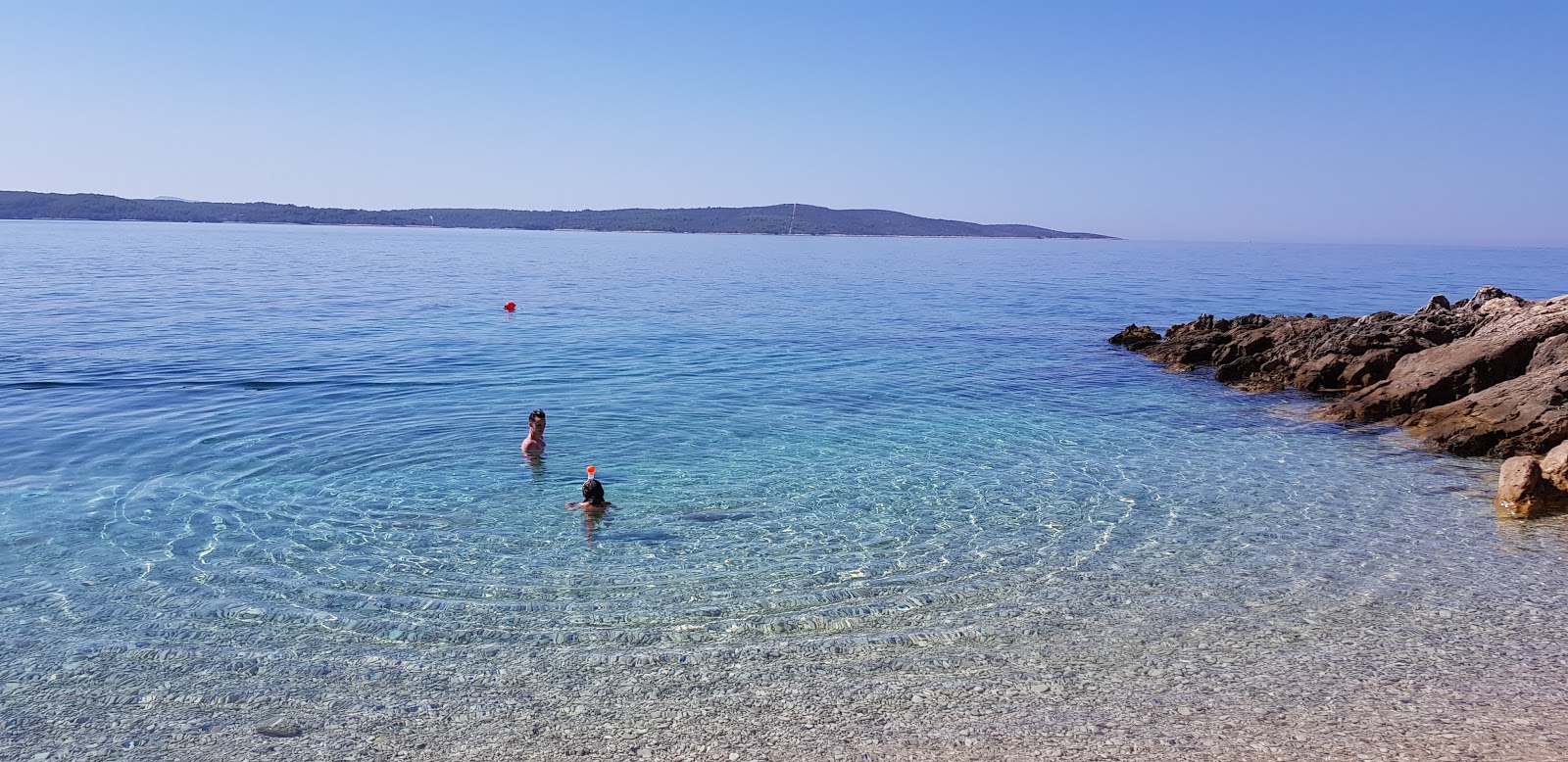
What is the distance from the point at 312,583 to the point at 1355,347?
2388 centimetres

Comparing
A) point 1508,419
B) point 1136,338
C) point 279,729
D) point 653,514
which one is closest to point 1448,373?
point 1508,419

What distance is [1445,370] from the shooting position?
63.7ft

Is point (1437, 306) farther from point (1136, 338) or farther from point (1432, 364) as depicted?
point (1432, 364)

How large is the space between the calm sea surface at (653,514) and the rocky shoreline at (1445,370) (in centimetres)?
81

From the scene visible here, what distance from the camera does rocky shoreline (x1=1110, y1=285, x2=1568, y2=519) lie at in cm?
1568

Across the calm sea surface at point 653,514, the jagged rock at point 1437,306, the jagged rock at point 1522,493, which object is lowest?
the calm sea surface at point 653,514

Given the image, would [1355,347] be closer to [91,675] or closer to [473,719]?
[473,719]

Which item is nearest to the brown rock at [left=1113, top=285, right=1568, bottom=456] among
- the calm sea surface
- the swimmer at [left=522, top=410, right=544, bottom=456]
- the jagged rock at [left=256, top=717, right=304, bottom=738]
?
the calm sea surface

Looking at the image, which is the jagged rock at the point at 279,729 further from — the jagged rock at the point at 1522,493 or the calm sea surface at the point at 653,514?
the jagged rock at the point at 1522,493

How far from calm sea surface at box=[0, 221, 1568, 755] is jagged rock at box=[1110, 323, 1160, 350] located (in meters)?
2.73

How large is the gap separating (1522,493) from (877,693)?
402 inches

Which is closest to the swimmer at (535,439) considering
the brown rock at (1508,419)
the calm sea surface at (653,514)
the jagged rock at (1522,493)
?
the calm sea surface at (653,514)

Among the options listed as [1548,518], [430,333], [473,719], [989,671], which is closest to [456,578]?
[473,719]

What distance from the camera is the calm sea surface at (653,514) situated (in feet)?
29.2
